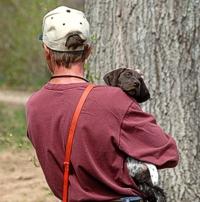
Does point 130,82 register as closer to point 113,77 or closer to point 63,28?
point 113,77

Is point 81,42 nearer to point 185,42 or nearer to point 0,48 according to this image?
point 185,42

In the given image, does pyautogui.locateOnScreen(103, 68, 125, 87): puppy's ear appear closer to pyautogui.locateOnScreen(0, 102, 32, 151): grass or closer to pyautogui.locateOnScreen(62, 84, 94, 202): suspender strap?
pyautogui.locateOnScreen(62, 84, 94, 202): suspender strap

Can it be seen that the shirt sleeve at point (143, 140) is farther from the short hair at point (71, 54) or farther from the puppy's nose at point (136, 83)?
the short hair at point (71, 54)

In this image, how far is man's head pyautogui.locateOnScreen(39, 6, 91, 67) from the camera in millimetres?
3039

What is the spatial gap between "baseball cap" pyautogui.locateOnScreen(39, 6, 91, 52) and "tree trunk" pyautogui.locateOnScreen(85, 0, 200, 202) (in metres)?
2.10

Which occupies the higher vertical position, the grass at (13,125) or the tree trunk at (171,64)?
the tree trunk at (171,64)

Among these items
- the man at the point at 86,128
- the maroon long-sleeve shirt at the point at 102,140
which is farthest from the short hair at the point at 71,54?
the maroon long-sleeve shirt at the point at 102,140

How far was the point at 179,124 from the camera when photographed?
17.0 ft

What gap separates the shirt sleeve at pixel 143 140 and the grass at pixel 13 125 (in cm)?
721

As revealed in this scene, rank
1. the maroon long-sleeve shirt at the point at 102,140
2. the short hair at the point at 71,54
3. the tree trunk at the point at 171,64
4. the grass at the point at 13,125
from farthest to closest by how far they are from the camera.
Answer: the grass at the point at 13,125 → the tree trunk at the point at 171,64 → the short hair at the point at 71,54 → the maroon long-sleeve shirt at the point at 102,140

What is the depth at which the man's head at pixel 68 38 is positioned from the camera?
304 centimetres

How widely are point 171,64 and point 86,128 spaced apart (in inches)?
92.9

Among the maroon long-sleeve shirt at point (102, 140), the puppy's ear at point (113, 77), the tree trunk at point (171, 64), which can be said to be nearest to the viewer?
the maroon long-sleeve shirt at point (102, 140)

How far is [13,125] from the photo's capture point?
1291 cm
